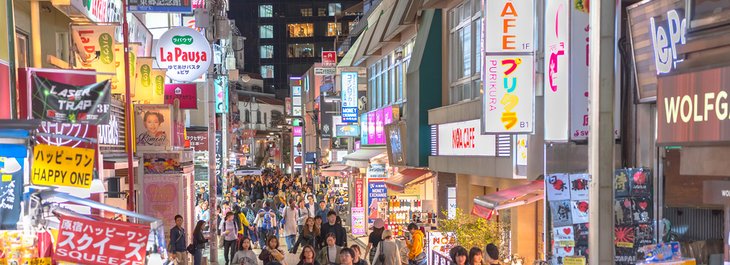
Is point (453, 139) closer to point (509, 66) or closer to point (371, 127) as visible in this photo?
point (509, 66)

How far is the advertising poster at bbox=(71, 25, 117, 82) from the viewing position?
1565 centimetres

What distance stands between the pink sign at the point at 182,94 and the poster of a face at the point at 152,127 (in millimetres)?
4228

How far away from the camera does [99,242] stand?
29.3 ft

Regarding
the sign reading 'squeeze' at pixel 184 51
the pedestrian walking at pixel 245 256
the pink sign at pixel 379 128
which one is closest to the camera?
the pedestrian walking at pixel 245 256

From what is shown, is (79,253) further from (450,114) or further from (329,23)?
(329,23)

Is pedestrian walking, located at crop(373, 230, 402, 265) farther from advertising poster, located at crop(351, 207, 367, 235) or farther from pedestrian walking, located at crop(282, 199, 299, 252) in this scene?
advertising poster, located at crop(351, 207, 367, 235)

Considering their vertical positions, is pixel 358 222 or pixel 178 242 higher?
pixel 178 242

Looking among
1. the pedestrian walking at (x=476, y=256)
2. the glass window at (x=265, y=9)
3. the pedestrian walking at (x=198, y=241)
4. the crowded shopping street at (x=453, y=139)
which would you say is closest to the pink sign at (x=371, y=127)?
the crowded shopping street at (x=453, y=139)

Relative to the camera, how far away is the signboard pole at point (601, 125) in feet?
23.4

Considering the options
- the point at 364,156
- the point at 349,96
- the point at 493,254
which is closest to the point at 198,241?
the point at 493,254

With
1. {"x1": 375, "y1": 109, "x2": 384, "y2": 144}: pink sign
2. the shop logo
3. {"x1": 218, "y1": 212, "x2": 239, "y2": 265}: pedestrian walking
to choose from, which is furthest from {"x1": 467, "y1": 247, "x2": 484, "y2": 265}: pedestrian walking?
{"x1": 375, "y1": 109, "x2": 384, "y2": 144}: pink sign

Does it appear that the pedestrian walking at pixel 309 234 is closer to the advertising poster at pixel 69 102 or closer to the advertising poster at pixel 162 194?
the advertising poster at pixel 69 102

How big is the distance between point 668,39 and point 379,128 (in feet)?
77.5

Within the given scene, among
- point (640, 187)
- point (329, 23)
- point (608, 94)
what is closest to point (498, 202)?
point (640, 187)
